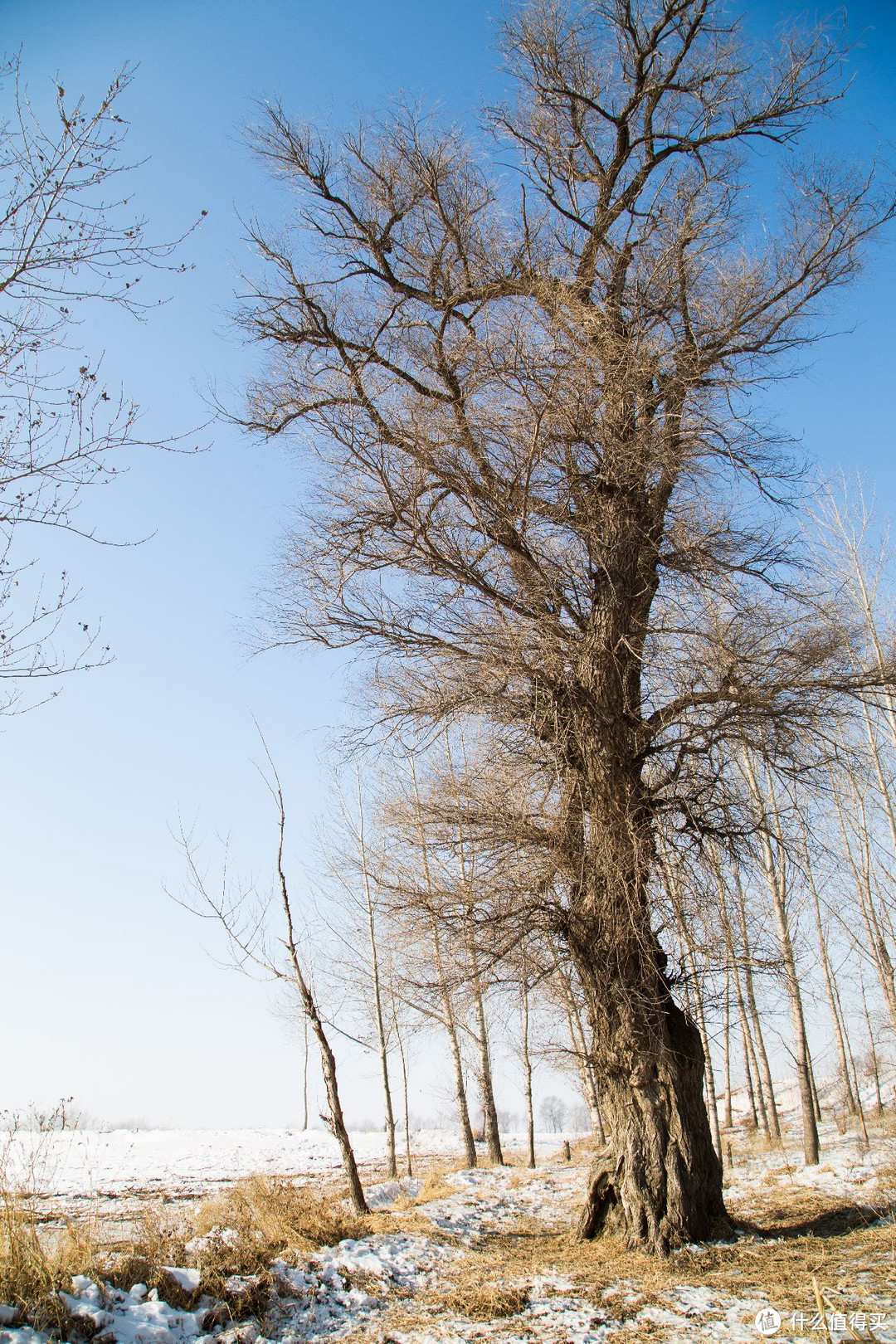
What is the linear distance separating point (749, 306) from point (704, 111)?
2332mm

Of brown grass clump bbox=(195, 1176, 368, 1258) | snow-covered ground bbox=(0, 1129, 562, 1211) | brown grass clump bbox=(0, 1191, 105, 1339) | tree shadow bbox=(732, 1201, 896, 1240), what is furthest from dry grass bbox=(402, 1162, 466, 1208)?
brown grass clump bbox=(0, 1191, 105, 1339)

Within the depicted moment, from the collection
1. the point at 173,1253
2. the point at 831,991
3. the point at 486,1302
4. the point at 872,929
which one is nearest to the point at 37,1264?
the point at 173,1253

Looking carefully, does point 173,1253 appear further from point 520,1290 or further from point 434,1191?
point 434,1191

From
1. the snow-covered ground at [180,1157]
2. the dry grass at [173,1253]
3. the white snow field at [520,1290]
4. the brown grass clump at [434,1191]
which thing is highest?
the dry grass at [173,1253]

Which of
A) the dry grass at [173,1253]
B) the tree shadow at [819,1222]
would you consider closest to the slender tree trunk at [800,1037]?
the tree shadow at [819,1222]

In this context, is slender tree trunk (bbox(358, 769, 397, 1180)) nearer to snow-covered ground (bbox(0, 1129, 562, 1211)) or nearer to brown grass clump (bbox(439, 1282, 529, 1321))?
snow-covered ground (bbox(0, 1129, 562, 1211))

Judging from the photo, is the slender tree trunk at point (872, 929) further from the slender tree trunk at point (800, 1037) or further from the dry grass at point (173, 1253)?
the dry grass at point (173, 1253)

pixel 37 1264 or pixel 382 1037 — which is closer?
pixel 37 1264

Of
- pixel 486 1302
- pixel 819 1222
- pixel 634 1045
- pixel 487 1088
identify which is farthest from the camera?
pixel 487 1088

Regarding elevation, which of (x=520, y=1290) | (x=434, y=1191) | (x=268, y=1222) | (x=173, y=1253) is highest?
(x=173, y=1253)

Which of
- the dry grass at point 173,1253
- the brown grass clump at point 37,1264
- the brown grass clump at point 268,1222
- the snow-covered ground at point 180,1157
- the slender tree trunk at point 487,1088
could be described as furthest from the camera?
the slender tree trunk at point 487,1088

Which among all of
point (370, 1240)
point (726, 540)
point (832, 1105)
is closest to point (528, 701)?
point (726, 540)

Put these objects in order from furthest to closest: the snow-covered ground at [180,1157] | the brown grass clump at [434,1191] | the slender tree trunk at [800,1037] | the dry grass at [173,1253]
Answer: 1. the slender tree trunk at [800,1037]
2. the brown grass clump at [434,1191]
3. the snow-covered ground at [180,1157]
4. the dry grass at [173,1253]

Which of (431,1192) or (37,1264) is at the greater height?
(37,1264)
